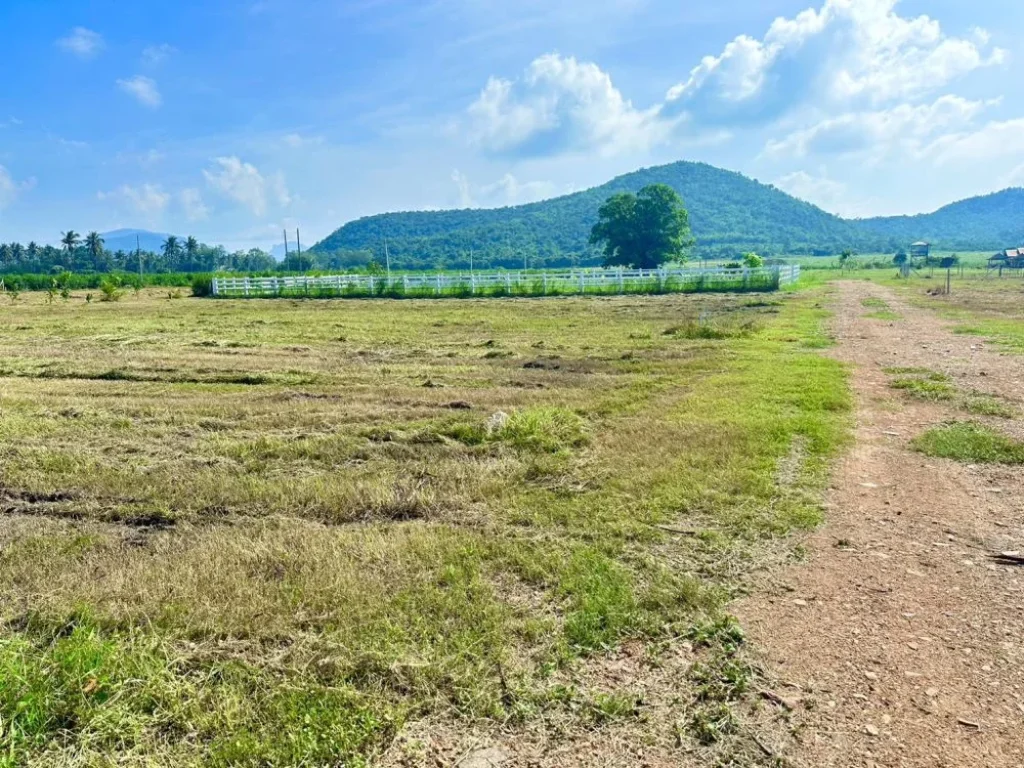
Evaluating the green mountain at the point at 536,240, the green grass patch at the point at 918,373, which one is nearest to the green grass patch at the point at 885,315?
the green grass patch at the point at 918,373

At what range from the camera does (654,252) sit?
63812mm

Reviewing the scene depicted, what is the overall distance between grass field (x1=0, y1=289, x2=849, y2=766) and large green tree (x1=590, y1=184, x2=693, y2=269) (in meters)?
54.2

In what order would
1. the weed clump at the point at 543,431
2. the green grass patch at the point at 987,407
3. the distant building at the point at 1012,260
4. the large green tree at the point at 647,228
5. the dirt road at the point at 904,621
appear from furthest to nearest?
the distant building at the point at 1012,260 < the large green tree at the point at 647,228 < the green grass patch at the point at 987,407 < the weed clump at the point at 543,431 < the dirt road at the point at 904,621

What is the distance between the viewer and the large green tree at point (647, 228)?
63375 mm

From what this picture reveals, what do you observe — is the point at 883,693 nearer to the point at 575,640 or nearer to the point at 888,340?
the point at 575,640

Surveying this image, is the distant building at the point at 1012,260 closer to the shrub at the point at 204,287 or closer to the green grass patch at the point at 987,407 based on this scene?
the green grass patch at the point at 987,407

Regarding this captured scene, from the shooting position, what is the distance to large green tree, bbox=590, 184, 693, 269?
63.4 metres

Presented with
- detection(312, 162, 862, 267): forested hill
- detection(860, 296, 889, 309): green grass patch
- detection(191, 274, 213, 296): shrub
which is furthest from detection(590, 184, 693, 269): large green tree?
detection(312, 162, 862, 267): forested hill

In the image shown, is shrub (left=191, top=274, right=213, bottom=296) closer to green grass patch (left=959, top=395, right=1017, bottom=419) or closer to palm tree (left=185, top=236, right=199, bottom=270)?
green grass patch (left=959, top=395, right=1017, bottom=419)

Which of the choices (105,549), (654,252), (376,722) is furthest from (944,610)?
(654,252)

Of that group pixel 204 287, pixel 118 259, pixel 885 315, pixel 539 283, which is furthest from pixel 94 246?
pixel 885 315

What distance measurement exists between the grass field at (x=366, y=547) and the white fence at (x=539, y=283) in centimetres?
2806

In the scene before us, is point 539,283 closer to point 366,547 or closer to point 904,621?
point 366,547

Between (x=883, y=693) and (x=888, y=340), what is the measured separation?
15.2m
